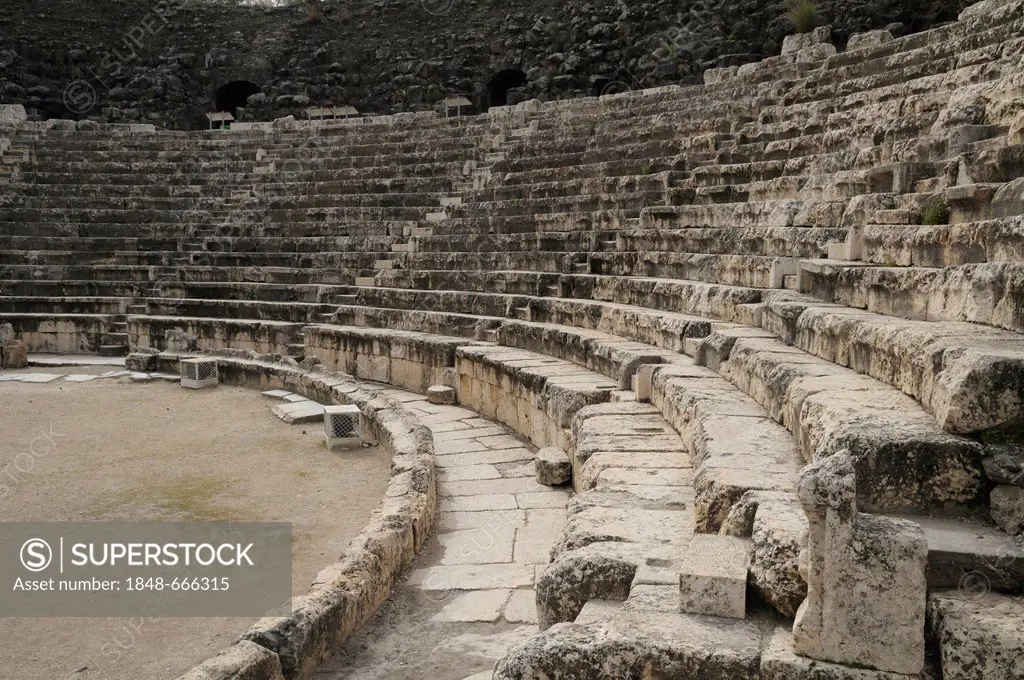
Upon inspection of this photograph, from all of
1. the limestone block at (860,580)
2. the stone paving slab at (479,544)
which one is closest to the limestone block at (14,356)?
the stone paving slab at (479,544)

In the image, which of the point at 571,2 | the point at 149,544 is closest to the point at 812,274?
the point at 149,544

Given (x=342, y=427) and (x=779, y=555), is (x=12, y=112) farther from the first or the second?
(x=779, y=555)

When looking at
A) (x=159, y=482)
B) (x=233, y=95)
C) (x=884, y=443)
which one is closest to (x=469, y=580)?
(x=884, y=443)

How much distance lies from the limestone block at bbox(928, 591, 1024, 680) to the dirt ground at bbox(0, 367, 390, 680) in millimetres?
3063

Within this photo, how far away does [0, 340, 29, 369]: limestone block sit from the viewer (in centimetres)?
1213

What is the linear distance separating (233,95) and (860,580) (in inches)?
997

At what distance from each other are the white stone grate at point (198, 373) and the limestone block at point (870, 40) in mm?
9536

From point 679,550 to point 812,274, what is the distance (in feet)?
11.6

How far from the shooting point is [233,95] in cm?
2461

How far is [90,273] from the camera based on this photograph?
14.2 metres

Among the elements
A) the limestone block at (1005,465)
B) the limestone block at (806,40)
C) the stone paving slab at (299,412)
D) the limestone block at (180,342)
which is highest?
the limestone block at (806,40)

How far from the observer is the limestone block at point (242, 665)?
3203 mm

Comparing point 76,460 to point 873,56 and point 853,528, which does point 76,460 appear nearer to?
point 853,528

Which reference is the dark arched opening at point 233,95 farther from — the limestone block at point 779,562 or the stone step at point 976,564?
the stone step at point 976,564
